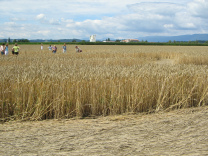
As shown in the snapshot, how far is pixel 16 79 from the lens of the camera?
5.92 meters

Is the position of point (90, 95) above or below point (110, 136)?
above

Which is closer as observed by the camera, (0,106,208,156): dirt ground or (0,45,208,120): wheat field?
(0,106,208,156): dirt ground

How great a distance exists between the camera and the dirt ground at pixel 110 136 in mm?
3486

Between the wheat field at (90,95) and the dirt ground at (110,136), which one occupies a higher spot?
the wheat field at (90,95)

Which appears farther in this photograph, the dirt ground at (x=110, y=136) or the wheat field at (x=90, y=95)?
the wheat field at (x=90, y=95)

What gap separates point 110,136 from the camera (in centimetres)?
400

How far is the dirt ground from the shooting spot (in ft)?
11.4

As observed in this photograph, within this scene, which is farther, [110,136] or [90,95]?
[90,95]

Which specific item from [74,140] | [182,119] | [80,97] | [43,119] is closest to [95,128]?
[74,140]

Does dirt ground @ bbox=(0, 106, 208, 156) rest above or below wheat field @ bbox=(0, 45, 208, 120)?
below

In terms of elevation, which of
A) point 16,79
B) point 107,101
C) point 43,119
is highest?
point 16,79

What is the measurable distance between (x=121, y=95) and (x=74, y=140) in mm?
2081

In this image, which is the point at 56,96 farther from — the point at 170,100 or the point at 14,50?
the point at 14,50

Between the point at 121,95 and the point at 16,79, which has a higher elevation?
the point at 16,79
